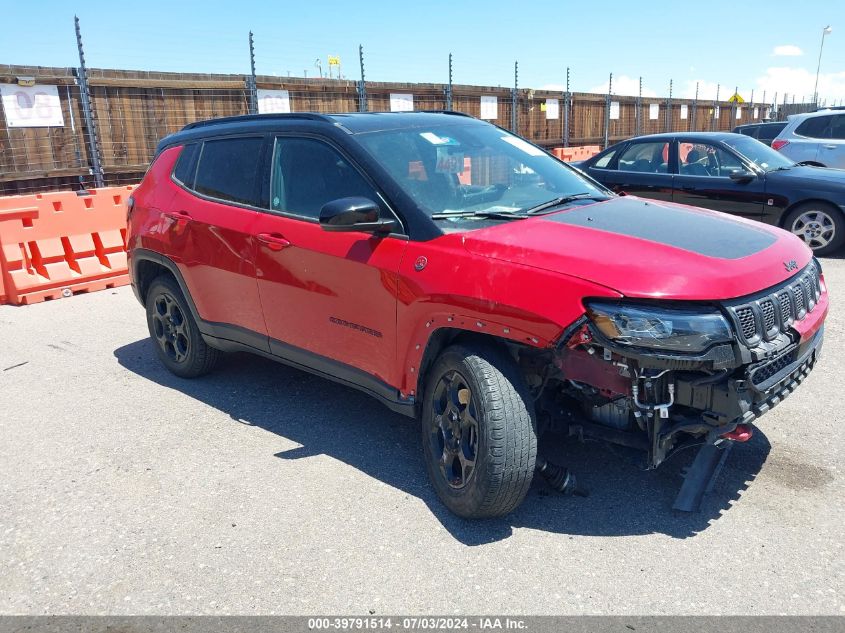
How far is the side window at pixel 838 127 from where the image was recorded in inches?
514

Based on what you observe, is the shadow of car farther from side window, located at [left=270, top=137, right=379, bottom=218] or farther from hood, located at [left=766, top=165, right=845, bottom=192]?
hood, located at [left=766, top=165, right=845, bottom=192]

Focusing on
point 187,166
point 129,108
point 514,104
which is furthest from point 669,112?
point 187,166

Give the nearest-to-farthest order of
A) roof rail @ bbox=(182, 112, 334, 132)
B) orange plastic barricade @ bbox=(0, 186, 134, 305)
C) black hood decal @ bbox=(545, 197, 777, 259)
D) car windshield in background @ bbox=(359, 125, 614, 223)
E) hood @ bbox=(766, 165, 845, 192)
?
black hood decal @ bbox=(545, 197, 777, 259)
car windshield in background @ bbox=(359, 125, 614, 223)
roof rail @ bbox=(182, 112, 334, 132)
orange plastic barricade @ bbox=(0, 186, 134, 305)
hood @ bbox=(766, 165, 845, 192)

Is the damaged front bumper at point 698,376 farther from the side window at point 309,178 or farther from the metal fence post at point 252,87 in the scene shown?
the metal fence post at point 252,87

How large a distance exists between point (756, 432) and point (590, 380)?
1.78 m

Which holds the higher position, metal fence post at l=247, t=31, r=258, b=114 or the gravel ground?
metal fence post at l=247, t=31, r=258, b=114

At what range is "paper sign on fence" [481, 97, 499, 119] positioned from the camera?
1702 centimetres

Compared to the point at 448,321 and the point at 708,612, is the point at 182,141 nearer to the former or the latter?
the point at 448,321

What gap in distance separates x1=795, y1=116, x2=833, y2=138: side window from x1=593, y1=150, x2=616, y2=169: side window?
5.70 meters

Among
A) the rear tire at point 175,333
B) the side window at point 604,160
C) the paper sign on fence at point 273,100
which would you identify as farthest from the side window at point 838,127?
the rear tire at point 175,333

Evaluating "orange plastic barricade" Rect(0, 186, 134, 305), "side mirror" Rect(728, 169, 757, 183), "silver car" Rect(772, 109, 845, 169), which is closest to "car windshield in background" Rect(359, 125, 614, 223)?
"side mirror" Rect(728, 169, 757, 183)

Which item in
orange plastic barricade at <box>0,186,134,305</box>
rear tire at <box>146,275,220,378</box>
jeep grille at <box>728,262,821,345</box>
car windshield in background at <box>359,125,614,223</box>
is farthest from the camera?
orange plastic barricade at <box>0,186,134,305</box>

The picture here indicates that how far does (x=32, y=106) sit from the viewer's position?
10211mm

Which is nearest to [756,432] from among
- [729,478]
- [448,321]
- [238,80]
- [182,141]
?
[729,478]
